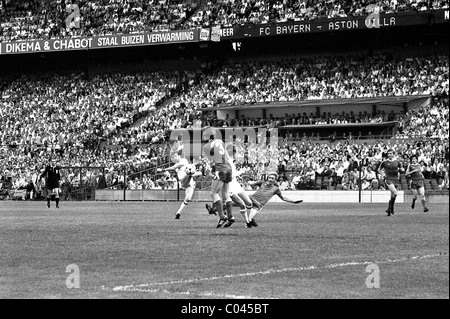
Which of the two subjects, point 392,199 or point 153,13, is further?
point 153,13

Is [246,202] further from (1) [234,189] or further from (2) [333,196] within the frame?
(2) [333,196]

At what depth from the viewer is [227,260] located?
14.8 metres

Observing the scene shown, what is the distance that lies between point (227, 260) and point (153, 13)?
179ft

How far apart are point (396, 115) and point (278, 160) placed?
8.25m

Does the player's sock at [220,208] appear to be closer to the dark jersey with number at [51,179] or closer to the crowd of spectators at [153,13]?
the dark jersey with number at [51,179]

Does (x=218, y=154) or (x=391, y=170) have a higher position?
(x=218, y=154)

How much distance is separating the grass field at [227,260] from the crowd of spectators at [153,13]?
36291 millimetres

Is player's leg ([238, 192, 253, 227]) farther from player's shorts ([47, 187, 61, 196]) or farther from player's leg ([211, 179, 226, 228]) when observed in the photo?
player's shorts ([47, 187, 61, 196])

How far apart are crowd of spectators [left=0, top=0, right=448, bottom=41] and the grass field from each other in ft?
119

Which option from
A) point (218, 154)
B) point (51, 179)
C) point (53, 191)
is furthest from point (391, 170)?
point (53, 191)

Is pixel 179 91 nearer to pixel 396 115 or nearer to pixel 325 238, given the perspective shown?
pixel 396 115

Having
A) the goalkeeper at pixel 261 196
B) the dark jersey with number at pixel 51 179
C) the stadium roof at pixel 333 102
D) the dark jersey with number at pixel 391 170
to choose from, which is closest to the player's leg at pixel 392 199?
the dark jersey with number at pixel 391 170

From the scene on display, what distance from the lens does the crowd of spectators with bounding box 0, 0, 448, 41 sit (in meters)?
59.3
